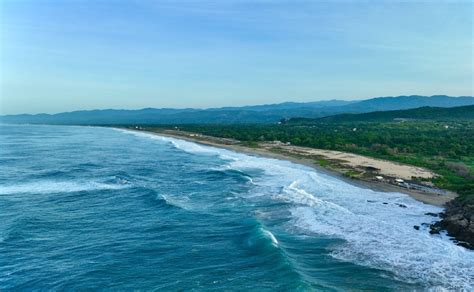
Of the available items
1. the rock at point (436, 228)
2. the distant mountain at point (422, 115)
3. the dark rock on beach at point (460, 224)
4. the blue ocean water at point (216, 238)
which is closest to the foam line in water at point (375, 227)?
the blue ocean water at point (216, 238)

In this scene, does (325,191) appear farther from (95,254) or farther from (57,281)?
(57,281)

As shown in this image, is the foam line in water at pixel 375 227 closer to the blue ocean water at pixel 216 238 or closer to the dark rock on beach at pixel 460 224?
the blue ocean water at pixel 216 238

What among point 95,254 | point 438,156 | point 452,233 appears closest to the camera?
point 95,254

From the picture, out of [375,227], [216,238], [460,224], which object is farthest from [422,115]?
[216,238]

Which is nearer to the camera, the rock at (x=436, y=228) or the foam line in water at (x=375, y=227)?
the foam line in water at (x=375, y=227)

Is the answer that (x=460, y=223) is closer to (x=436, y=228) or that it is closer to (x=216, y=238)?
(x=436, y=228)

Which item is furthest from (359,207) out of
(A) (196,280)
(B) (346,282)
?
(A) (196,280)

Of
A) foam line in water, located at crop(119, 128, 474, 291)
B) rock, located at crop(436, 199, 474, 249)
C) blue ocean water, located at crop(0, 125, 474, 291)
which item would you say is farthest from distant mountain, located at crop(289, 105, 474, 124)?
rock, located at crop(436, 199, 474, 249)

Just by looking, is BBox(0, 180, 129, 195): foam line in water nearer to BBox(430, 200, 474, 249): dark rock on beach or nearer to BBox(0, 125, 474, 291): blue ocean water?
BBox(0, 125, 474, 291): blue ocean water
